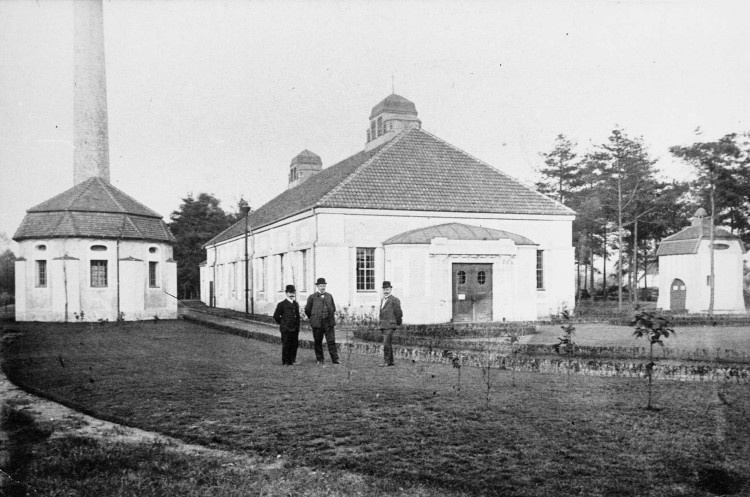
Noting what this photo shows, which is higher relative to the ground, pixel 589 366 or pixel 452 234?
pixel 452 234

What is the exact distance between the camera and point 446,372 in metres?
12.6

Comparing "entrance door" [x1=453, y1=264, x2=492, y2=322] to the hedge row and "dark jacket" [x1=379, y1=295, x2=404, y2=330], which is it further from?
"dark jacket" [x1=379, y1=295, x2=404, y2=330]

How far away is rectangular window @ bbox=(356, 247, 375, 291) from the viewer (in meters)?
27.9

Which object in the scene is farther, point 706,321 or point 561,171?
point 561,171

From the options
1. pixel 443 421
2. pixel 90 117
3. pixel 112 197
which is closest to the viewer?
pixel 443 421

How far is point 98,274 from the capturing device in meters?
30.9

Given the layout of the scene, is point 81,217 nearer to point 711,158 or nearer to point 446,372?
point 446,372

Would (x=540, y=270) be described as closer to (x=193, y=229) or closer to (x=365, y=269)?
(x=365, y=269)

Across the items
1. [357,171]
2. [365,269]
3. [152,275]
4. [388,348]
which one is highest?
[357,171]

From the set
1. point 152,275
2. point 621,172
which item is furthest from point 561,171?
point 152,275

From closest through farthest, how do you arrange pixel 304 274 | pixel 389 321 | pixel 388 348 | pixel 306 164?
pixel 388 348 < pixel 389 321 < pixel 304 274 < pixel 306 164

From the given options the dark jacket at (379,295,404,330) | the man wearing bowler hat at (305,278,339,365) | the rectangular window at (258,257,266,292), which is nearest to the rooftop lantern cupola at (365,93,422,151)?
the rectangular window at (258,257,266,292)

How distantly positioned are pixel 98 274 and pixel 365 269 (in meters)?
13.7

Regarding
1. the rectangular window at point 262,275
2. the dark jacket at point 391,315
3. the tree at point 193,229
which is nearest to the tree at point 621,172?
the rectangular window at point 262,275
